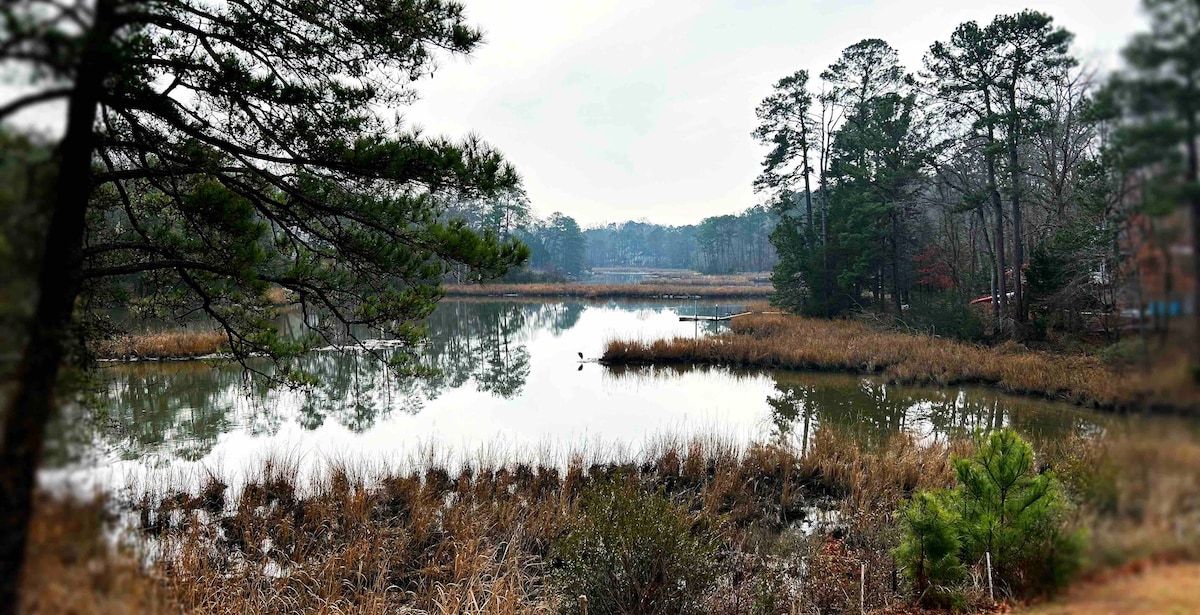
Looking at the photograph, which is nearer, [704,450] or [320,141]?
[320,141]

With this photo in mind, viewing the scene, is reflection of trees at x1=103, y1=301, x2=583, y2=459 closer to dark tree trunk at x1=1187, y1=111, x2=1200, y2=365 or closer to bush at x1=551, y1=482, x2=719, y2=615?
bush at x1=551, y1=482, x2=719, y2=615

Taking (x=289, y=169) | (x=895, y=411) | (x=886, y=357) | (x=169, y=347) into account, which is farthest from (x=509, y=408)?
(x=169, y=347)

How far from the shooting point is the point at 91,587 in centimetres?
88

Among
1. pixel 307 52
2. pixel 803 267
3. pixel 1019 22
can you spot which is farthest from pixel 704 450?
pixel 803 267

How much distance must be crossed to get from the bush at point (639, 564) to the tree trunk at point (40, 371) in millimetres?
3603

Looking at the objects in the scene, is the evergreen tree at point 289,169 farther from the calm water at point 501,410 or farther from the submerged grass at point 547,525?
the calm water at point 501,410

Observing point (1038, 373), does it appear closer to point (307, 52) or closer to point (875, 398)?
point (875, 398)

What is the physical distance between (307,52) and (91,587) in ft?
13.4

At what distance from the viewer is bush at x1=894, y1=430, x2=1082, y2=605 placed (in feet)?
11.8

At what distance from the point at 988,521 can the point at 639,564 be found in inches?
82.9

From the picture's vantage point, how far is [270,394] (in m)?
14.5

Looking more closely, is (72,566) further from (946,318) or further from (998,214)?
(946,318)

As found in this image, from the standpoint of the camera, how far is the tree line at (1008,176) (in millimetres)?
941

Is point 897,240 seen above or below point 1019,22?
below
